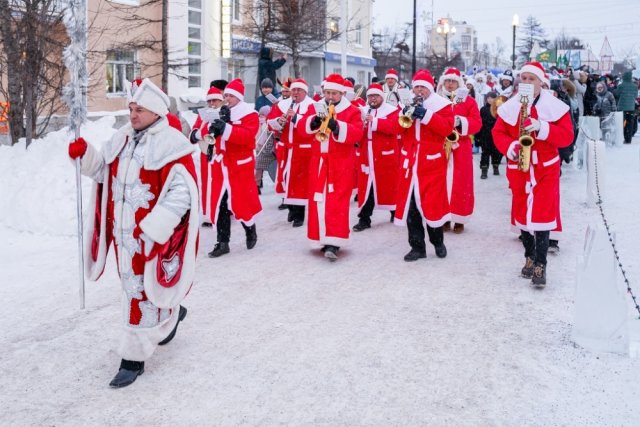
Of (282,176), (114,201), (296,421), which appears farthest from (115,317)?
(282,176)

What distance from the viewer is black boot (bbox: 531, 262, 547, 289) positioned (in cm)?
673

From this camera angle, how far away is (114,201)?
4742 mm

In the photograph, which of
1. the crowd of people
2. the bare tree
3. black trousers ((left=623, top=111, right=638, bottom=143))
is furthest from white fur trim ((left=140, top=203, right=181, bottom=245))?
black trousers ((left=623, top=111, right=638, bottom=143))

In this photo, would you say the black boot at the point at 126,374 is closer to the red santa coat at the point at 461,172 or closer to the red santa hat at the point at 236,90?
the red santa hat at the point at 236,90

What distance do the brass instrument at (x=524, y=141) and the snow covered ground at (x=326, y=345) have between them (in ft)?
3.75

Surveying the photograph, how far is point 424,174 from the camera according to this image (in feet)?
25.5

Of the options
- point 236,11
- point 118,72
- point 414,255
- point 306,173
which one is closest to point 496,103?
point 306,173

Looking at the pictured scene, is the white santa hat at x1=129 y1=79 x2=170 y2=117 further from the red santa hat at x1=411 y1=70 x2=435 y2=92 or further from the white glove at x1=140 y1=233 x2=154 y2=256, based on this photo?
the red santa hat at x1=411 y1=70 x2=435 y2=92

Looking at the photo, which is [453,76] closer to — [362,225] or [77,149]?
[362,225]

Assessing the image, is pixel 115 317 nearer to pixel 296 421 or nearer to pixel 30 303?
pixel 30 303

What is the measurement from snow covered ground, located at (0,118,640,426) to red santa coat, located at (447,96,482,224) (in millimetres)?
463

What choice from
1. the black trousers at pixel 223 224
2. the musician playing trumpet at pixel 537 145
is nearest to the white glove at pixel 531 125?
the musician playing trumpet at pixel 537 145

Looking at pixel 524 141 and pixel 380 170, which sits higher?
pixel 524 141

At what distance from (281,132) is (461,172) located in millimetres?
2610
